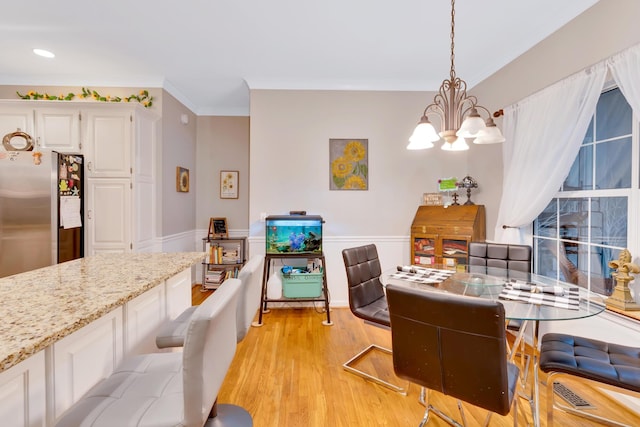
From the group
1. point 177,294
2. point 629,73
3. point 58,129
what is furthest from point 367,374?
point 58,129

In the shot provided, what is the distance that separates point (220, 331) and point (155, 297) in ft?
2.66

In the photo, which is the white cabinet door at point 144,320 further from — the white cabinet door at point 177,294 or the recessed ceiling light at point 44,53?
the recessed ceiling light at point 44,53

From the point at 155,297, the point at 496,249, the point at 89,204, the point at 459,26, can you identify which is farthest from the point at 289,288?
the point at 459,26

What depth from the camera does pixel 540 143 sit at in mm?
2309

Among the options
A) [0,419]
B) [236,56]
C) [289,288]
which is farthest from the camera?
[289,288]

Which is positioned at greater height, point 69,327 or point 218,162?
point 218,162

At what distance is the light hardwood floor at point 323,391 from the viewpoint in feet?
5.54

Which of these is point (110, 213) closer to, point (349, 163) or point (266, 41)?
point (266, 41)

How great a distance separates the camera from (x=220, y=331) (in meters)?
0.92

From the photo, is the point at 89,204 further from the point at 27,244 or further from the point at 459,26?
the point at 459,26

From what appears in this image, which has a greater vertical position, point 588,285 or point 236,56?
Result: point 236,56

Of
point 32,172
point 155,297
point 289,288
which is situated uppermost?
A: point 32,172

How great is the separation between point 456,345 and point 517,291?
0.79 m

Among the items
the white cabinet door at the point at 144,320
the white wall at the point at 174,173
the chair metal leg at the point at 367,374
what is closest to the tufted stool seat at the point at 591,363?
the chair metal leg at the point at 367,374
